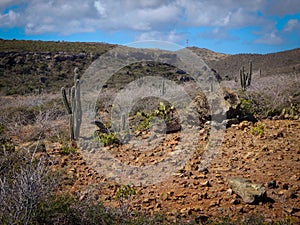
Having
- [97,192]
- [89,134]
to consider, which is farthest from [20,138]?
[97,192]

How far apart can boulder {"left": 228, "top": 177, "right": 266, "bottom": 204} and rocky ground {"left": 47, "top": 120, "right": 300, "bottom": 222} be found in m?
0.05

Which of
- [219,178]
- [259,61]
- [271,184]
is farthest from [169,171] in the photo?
[259,61]

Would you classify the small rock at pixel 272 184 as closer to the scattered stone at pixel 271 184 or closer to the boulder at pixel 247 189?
the scattered stone at pixel 271 184

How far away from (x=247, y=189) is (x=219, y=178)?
655 millimetres

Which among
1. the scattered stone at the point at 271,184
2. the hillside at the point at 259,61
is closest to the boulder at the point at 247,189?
the scattered stone at the point at 271,184

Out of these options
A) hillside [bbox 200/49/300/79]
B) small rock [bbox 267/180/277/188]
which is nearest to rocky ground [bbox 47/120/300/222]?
small rock [bbox 267/180/277/188]

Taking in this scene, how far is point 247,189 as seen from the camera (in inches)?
133

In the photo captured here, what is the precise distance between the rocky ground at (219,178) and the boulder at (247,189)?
0.17ft

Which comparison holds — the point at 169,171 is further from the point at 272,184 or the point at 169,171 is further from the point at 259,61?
the point at 259,61

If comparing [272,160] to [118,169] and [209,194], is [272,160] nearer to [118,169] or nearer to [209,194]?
[209,194]

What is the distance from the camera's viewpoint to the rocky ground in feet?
10.6

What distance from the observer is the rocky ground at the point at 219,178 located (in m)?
3.23

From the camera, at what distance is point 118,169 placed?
15.7 feet

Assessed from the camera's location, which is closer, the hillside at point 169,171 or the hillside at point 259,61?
the hillside at point 169,171
